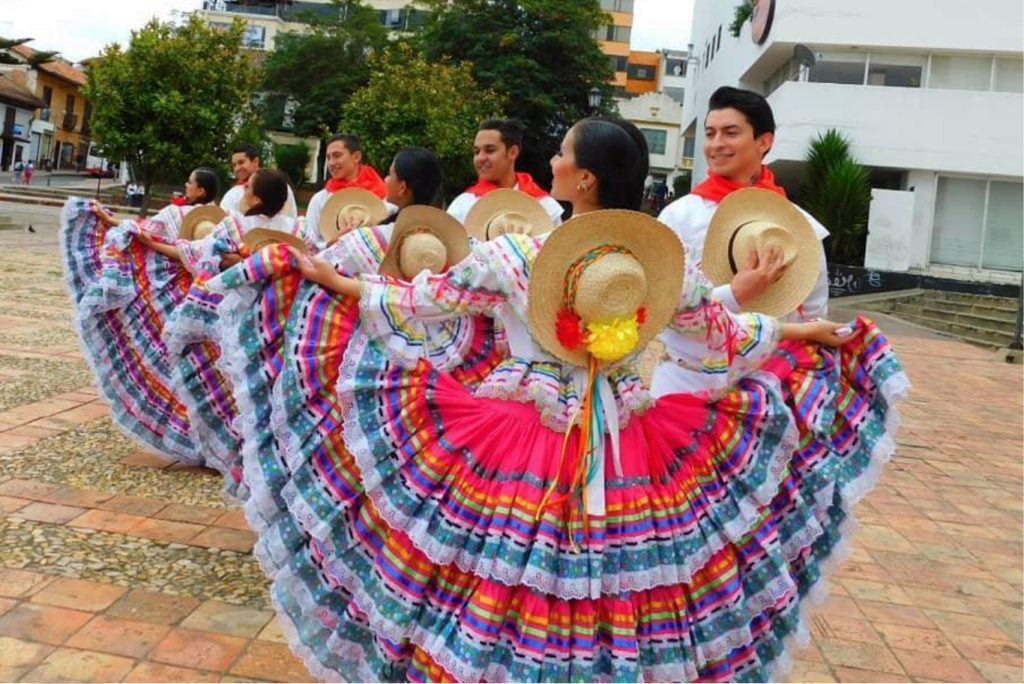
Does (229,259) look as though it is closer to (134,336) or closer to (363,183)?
(134,336)

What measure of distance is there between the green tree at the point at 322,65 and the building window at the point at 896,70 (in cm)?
2165

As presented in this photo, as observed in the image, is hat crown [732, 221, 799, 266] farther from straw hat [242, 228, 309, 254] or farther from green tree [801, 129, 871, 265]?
green tree [801, 129, 871, 265]

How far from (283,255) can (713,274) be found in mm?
1259

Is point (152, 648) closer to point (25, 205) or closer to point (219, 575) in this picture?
point (219, 575)

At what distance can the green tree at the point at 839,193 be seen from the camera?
714 inches

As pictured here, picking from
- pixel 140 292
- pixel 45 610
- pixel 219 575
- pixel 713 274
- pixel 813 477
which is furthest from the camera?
pixel 140 292

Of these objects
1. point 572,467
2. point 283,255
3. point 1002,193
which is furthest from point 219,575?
point 1002,193

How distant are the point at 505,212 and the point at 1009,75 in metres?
18.1

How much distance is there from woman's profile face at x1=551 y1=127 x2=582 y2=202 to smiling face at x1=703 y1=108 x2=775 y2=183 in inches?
37.2

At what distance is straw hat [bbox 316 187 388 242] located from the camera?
4.91m

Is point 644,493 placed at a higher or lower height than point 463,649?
higher

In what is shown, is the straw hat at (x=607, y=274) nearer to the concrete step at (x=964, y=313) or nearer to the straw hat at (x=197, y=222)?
the straw hat at (x=197, y=222)

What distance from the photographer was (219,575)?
3.37 metres

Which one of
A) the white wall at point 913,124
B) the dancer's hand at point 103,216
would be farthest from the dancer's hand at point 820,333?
the white wall at point 913,124
